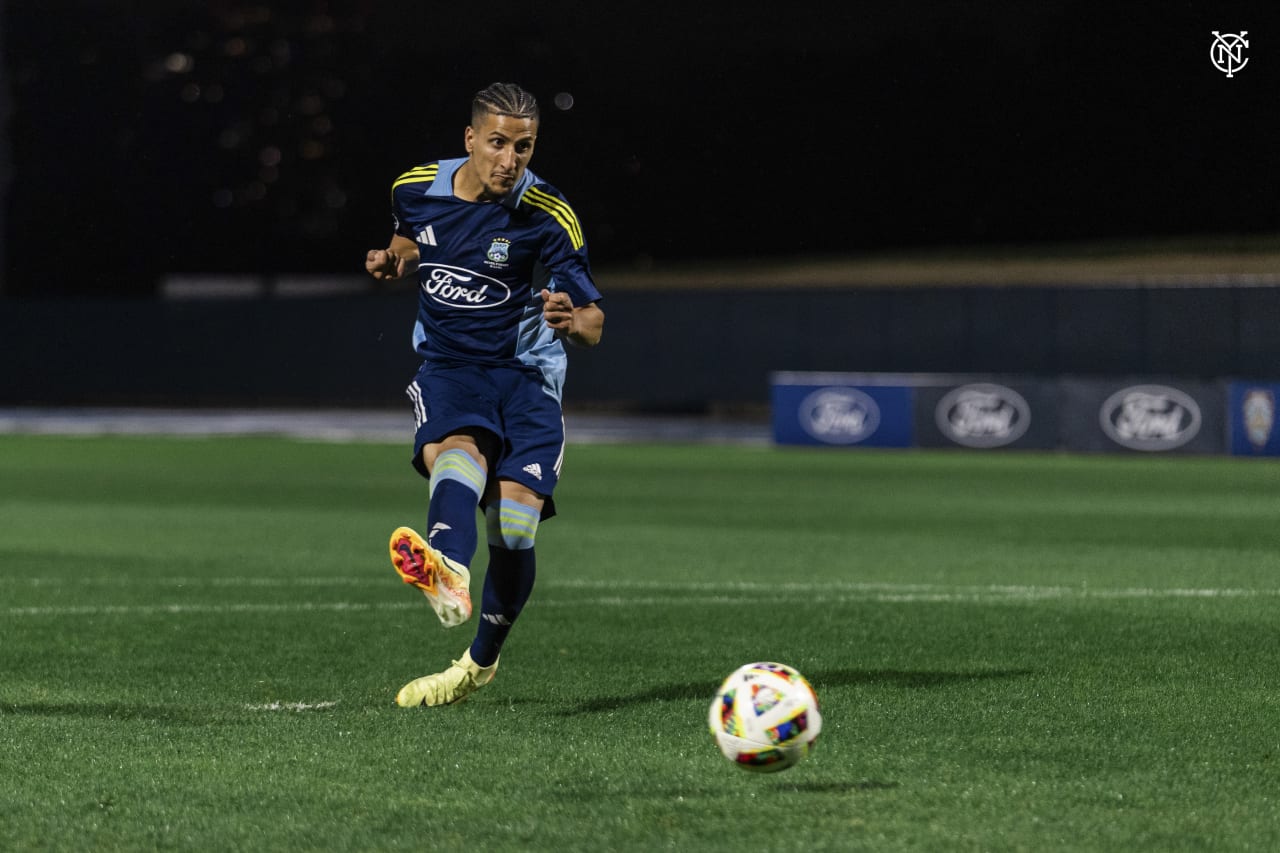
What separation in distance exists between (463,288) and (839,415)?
23.8 meters

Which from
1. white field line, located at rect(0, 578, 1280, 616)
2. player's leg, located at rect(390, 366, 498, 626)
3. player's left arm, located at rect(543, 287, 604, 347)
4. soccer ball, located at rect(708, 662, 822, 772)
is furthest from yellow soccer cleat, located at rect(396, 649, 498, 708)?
white field line, located at rect(0, 578, 1280, 616)

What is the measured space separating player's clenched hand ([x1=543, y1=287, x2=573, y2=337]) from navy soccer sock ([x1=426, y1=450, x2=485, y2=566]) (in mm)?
652

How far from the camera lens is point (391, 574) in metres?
13.0

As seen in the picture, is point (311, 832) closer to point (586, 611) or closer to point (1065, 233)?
point (586, 611)

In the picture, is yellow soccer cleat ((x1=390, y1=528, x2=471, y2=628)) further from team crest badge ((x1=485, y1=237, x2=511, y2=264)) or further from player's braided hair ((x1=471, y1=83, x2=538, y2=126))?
player's braided hair ((x1=471, y1=83, x2=538, y2=126))

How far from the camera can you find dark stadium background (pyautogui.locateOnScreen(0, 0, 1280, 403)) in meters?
49.1

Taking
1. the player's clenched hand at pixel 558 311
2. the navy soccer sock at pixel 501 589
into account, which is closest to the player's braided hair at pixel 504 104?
the player's clenched hand at pixel 558 311

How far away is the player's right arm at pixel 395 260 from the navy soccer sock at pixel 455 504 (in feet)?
2.60

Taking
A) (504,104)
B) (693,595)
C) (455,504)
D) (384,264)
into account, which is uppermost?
(504,104)

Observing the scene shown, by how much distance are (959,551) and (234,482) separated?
37.1 feet

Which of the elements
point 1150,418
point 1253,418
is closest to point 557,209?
point 1253,418

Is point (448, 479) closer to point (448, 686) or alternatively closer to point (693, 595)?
point (448, 686)

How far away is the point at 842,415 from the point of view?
3072 centimetres

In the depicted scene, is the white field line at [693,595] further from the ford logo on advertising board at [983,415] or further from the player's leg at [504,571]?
the ford logo on advertising board at [983,415]
